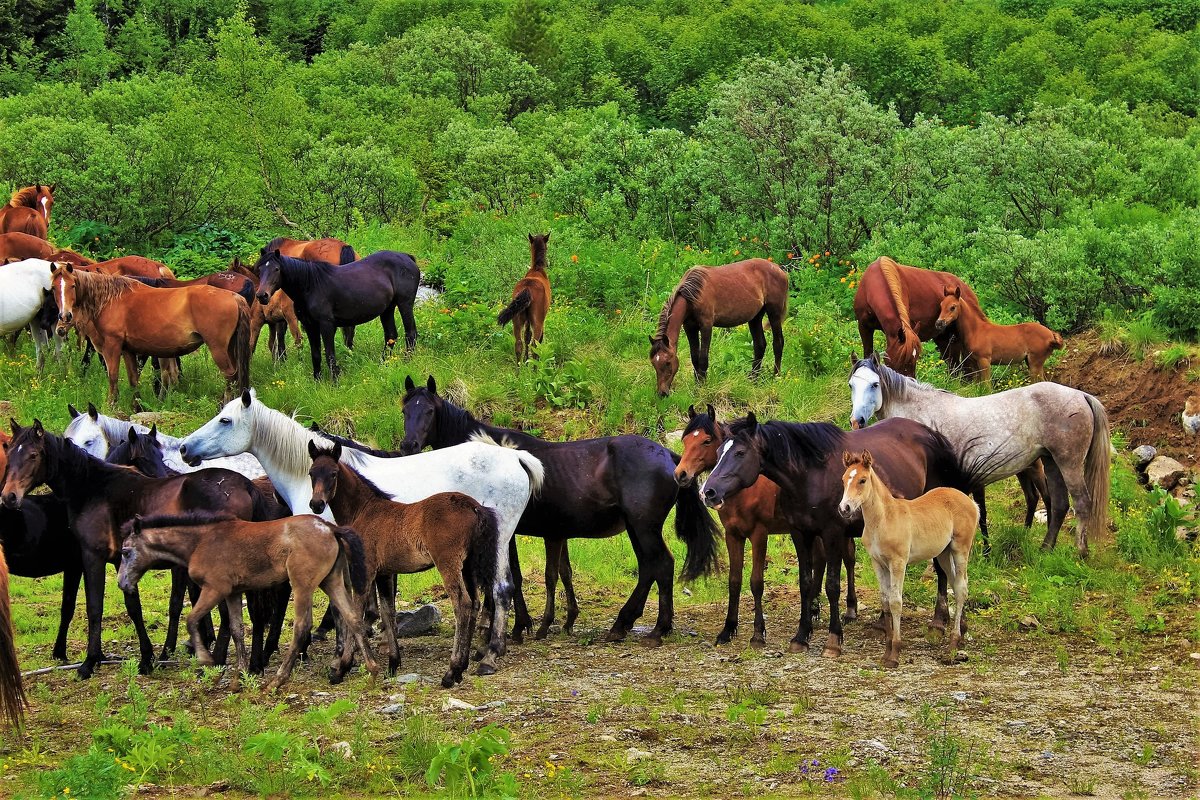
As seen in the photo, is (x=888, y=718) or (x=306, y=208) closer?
(x=888, y=718)

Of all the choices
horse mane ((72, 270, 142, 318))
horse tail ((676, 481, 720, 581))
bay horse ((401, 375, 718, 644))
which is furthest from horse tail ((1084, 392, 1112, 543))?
horse mane ((72, 270, 142, 318))

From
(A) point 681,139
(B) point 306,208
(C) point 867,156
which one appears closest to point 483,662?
(C) point 867,156

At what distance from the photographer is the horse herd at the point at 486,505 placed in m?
8.80

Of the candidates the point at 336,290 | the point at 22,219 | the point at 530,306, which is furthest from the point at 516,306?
the point at 22,219

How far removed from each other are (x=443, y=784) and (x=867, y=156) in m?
18.3

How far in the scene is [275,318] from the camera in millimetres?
17734

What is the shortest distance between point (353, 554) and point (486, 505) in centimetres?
132

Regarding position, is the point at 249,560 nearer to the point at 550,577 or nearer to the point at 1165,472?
the point at 550,577

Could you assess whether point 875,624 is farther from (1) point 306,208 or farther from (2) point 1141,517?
(1) point 306,208

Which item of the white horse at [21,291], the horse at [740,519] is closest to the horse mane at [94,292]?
the white horse at [21,291]

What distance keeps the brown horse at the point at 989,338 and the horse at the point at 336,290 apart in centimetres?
723

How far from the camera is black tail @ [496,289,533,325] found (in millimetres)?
16547

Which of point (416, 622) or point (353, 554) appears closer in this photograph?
point (353, 554)

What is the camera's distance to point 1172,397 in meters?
15.3
